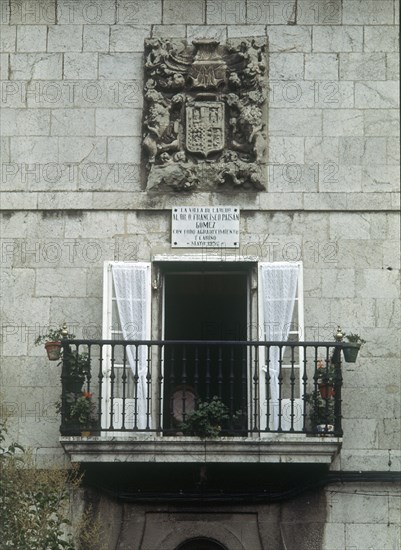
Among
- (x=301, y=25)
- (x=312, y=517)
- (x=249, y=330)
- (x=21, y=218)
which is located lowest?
(x=312, y=517)

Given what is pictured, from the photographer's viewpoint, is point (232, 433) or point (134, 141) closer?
point (232, 433)

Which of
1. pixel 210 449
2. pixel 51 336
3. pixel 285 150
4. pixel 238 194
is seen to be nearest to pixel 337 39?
pixel 285 150

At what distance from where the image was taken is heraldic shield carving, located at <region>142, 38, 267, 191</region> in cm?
1992

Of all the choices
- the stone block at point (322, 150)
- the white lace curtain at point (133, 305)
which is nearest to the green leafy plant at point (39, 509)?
the white lace curtain at point (133, 305)

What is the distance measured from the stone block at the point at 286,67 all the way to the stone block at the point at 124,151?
5.68 ft

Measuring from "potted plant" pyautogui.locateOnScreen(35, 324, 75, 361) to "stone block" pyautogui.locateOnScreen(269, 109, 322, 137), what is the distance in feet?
10.9

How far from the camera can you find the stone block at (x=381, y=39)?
20.2 m

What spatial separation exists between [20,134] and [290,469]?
4929 mm

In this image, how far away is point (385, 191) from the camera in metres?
19.9

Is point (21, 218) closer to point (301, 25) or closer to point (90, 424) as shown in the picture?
point (90, 424)

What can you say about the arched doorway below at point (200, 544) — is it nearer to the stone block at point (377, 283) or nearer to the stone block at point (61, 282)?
the stone block at point (61, 282)

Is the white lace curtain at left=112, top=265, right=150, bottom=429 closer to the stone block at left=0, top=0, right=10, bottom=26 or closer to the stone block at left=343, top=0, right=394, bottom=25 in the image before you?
the stone block at left=0, top=0, right=10, bottom=26

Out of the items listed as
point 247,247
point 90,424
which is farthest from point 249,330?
point 90,424

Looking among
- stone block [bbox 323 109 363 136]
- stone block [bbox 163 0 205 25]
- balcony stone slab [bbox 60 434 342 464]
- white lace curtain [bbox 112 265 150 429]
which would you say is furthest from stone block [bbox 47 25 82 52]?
balcony stone slab [bbox 60 434 342 464]
